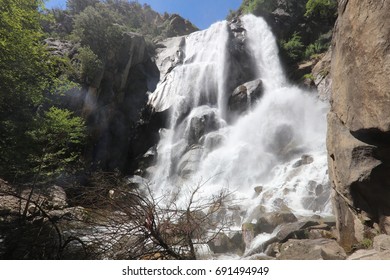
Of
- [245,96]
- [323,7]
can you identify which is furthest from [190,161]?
[323,7]

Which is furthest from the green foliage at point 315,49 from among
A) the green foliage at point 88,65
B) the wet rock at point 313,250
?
the wet rock at point 313,250

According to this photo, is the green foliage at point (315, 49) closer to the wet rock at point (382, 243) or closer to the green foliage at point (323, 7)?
the green foliage at point (323, 7)

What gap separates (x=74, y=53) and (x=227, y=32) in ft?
41.6

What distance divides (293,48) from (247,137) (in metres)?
10.5

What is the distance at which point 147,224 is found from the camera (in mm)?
2557

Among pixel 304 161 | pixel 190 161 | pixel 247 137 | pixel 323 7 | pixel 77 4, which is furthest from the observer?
pixel 77 4

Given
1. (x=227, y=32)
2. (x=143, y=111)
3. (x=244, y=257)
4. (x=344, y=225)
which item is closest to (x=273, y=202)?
(x=244, y=257)

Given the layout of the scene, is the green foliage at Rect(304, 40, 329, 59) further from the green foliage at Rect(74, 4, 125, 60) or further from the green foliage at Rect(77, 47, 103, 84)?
the green foliage at Rect(77, 47, 103, 84)

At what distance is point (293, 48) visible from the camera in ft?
74.3

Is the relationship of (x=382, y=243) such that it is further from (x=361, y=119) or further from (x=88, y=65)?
(x=88, y=65)

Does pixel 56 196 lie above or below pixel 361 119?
above

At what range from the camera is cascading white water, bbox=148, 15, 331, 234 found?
37.8 ft

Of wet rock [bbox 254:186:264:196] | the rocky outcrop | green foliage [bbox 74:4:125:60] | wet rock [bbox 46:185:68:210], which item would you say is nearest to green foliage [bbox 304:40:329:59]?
wet rock [bbox 254:186:264:196]

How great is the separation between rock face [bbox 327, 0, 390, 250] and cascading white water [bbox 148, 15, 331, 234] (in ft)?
14.1
